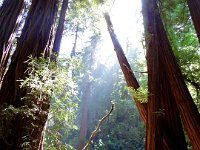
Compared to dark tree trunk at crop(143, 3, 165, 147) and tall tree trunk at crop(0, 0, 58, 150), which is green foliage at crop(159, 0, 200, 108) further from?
tall tree trunk at crop(0, 0, 58, 150)

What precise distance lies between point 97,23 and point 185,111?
9.18 ft

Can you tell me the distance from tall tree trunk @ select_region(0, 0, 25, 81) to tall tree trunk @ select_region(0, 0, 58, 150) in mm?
218

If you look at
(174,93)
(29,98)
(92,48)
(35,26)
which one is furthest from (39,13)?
(92,48)

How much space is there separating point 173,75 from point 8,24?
163 cm

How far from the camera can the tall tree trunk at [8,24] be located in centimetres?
250

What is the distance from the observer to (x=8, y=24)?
2643mm

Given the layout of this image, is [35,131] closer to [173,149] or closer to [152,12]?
[173,149]

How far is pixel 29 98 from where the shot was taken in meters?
2.46

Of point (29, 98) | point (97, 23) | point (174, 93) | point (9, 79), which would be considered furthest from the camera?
point (97, 23)

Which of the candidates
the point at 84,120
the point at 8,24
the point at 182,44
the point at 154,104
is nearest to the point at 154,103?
the point at 154,104

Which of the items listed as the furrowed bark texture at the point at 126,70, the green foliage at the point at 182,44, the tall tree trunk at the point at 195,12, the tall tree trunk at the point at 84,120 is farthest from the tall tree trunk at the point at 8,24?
the tall tree trunk at the point at 84,120

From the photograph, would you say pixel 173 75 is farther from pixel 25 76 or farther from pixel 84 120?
pixel 84 120

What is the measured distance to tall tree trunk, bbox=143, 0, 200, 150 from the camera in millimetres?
2754

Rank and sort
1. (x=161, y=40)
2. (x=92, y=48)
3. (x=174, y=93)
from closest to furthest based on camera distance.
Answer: (x=174, y=93)
(x=161, y=40)
(x=92, y=48)
